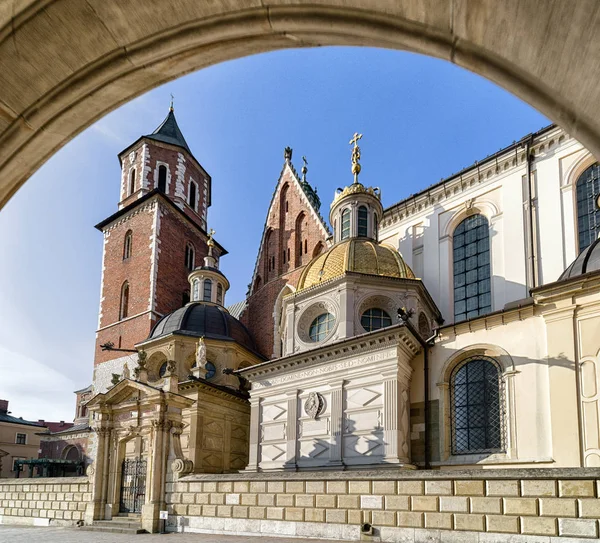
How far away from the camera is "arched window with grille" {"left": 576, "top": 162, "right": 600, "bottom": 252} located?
20.9 metres

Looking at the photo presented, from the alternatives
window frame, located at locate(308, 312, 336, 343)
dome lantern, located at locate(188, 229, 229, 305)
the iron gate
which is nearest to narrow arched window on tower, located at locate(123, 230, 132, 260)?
dome lantern, located at locate(188, 229, 229, 305)

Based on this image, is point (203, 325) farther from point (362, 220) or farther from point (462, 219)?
point (462, 219)

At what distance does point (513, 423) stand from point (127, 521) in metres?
11.6

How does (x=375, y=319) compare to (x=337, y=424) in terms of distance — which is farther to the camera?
(x=375, y=319)

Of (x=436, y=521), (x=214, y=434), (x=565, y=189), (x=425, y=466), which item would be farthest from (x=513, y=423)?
(x=214, y=434)

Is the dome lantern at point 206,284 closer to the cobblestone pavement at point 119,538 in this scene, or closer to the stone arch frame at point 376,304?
the stone arch frame at point 376,304

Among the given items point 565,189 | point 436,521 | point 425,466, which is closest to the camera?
point 436,521

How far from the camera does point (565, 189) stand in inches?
878

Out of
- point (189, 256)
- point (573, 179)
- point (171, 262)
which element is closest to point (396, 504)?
point (573, 179)

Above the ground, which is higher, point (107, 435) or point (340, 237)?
point (340, 237)

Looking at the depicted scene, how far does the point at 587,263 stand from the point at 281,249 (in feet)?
62.2

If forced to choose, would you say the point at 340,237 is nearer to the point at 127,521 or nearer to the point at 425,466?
the point at 425,466

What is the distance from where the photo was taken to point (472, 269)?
24.2m

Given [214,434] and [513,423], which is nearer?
[513,423]
